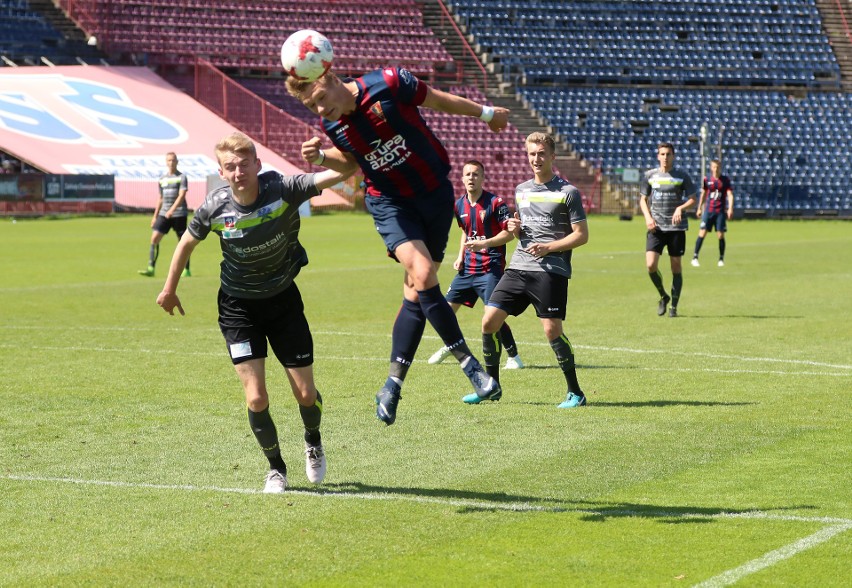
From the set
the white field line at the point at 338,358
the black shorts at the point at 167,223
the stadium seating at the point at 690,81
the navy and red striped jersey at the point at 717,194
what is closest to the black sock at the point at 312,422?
the white field line at the point at 338,358

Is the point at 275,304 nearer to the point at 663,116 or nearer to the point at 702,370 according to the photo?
the point at 702,370

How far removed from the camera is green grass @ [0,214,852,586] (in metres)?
5.88

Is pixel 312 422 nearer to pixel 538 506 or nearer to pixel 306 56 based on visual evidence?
pixel 538 506

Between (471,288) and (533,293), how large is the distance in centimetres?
223

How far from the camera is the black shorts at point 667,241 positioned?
18.2m

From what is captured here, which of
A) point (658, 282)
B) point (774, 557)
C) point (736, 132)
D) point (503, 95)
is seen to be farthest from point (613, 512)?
point (736, 132)

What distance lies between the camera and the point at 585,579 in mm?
5570

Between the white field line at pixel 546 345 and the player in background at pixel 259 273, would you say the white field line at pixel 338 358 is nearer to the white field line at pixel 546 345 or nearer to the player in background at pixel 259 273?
the white field line at pixel 546 345

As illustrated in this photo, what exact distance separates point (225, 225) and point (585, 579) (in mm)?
2875

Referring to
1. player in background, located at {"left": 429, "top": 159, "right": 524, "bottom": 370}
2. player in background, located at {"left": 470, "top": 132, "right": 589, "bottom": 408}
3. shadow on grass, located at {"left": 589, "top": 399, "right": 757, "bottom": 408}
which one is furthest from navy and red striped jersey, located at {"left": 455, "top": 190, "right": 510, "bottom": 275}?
shadow on grass, located at {"left": 589, "top": 399, "right": 757, "bottom": 408}

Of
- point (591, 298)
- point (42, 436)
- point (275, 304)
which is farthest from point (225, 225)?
point (591, 298)

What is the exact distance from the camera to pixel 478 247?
1202 cm

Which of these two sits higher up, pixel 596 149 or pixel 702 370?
pixel 702 370

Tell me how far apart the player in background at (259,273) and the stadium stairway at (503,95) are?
151ft
